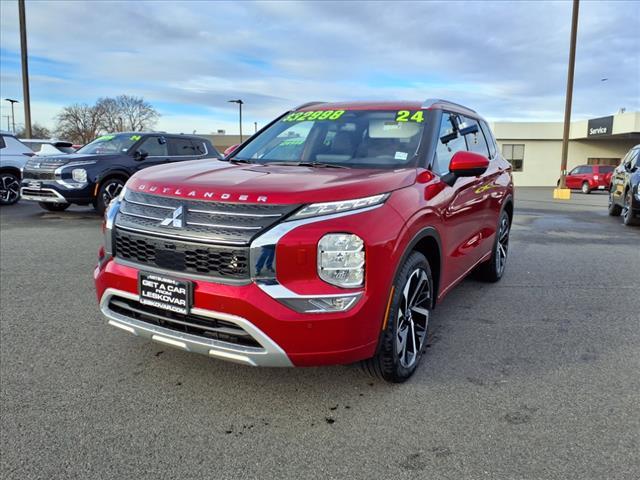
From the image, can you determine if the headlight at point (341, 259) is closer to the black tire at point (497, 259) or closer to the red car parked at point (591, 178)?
the black tire at point (497, 259)

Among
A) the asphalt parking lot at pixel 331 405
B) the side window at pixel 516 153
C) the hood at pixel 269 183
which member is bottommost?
the asphalt parking lot at pixel 331 405

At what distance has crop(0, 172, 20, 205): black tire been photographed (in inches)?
488

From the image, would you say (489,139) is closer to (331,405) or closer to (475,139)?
(475,139)

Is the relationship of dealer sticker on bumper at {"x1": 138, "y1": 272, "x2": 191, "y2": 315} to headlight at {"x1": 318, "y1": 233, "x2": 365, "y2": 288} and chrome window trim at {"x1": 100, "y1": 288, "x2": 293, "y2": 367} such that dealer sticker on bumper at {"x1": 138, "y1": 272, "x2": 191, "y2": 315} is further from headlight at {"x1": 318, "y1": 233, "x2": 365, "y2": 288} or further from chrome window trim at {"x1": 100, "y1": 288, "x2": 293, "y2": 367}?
headlight at {"x1": 318, "y1": 233, "x2": 365, "y2": 288}

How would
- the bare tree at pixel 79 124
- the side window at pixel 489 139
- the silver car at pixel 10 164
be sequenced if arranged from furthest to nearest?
the bare tree at pixel 79 124
the silver car at pixel 10 164
the side window at pixel 489 139

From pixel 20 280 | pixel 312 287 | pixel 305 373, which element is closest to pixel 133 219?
pixel 312 287

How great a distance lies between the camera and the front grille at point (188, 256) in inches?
105

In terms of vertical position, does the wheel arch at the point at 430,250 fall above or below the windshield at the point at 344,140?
below

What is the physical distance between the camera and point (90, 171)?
9789 millimetres

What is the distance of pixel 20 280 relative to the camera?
550cm

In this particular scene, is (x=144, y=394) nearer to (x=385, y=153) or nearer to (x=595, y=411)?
(x=385, y=153)

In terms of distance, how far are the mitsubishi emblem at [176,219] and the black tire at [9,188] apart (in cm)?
1169

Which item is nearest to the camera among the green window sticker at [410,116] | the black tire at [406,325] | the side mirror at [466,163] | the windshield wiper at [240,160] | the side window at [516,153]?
the black tire at [406,325]

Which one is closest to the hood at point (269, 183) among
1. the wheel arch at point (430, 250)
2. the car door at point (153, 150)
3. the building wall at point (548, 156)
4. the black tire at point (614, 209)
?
the wheel arch at point (430, 250)
